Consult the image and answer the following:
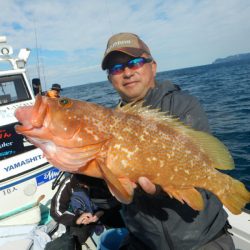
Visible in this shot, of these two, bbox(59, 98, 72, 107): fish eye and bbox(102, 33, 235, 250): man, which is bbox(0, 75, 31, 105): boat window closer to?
bbox(102, 33, 235, 250): man

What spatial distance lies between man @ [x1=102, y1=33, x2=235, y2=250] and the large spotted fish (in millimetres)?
173

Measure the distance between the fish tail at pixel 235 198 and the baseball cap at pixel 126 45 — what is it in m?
1.80

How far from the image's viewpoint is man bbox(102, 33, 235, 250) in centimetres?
279

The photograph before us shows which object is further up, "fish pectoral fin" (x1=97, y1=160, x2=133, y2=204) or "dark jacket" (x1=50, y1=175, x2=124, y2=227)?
"fish pectoral fin" (x1=97, y1=160, x2=133, y2=204)

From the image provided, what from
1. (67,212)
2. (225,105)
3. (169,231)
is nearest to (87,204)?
(67,212)

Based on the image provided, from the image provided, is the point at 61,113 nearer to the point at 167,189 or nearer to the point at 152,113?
the point at 152,113

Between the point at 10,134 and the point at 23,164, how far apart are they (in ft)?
3.01

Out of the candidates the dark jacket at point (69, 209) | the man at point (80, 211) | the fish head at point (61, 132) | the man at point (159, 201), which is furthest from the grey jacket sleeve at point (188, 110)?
the man at point (80, 211)

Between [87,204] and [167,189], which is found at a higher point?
[167,189]

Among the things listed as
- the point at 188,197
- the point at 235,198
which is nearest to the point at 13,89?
the point at 188,197

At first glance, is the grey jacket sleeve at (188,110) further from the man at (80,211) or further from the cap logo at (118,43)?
the man at (80,211)

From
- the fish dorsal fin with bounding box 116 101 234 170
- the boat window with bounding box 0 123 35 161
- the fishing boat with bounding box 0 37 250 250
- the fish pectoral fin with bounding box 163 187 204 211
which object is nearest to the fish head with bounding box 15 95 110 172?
the fish dorsal fin with bounding box 116 101 234 170

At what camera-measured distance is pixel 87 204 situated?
4492mm

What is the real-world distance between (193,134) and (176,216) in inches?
33.9
